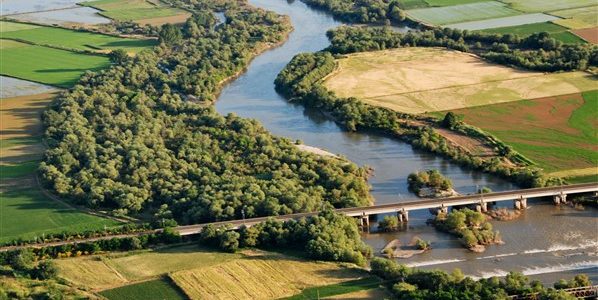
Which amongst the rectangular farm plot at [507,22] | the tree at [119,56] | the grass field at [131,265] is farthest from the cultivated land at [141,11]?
the grass field at [131,265]

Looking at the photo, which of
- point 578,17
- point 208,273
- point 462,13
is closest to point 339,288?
point 208,273

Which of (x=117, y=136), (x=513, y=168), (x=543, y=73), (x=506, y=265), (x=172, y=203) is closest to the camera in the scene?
(x=506, y=265)

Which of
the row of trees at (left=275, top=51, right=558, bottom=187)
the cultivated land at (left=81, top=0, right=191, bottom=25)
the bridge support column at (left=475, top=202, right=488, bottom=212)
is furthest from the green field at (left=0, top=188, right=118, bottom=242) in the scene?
the cultivated land at (left=81, top=0, right=191, bottom=25)

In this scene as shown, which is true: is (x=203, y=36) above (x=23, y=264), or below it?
above

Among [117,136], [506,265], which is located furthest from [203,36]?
[506,265]

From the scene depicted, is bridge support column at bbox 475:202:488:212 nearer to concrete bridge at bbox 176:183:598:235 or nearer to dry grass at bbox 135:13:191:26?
concrete bridge at bbox 176:183:598:235

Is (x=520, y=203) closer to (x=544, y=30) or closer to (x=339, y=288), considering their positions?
(x=339, y=288)

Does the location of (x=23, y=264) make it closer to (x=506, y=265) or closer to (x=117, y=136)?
(x=117, y=136)
